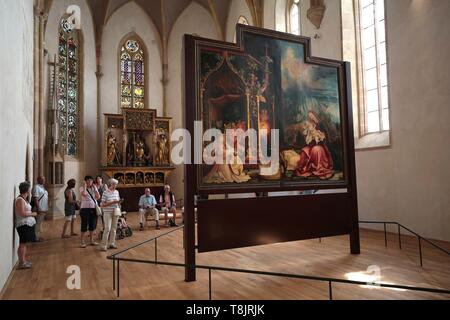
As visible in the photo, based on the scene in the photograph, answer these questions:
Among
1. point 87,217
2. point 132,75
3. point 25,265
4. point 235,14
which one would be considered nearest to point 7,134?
point 25,265

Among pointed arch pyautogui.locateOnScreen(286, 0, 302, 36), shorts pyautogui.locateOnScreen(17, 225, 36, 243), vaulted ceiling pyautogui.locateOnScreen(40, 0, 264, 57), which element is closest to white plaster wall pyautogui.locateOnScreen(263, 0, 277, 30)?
pointed arch pyautogui.locateOnScreen(286, 0, 302, 36)

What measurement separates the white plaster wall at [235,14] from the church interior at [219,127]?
0.48 ft

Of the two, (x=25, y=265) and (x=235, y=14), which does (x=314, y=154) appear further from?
(x=235, y=14)

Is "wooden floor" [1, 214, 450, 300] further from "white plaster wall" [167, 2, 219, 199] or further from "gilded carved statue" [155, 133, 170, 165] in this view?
"white plaster wall" [167, 2, 219, 199]

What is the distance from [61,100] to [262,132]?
13.6 m

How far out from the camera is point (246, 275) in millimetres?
5988

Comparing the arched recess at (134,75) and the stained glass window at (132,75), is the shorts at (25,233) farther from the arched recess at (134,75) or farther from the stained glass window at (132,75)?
Result: the stained glass window at (132,75)

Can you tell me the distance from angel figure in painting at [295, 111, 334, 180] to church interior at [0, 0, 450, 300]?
72 millimetres

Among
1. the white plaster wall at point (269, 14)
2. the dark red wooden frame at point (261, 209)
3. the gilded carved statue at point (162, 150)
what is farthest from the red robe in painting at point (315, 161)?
the gilded carved statue at point (162, 150)

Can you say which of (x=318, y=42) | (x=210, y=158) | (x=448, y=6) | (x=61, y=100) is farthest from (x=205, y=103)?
(x=61, y=100)

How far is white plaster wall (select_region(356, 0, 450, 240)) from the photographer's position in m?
8.38

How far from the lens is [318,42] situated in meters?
12.5

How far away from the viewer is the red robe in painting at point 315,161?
7.20 m
